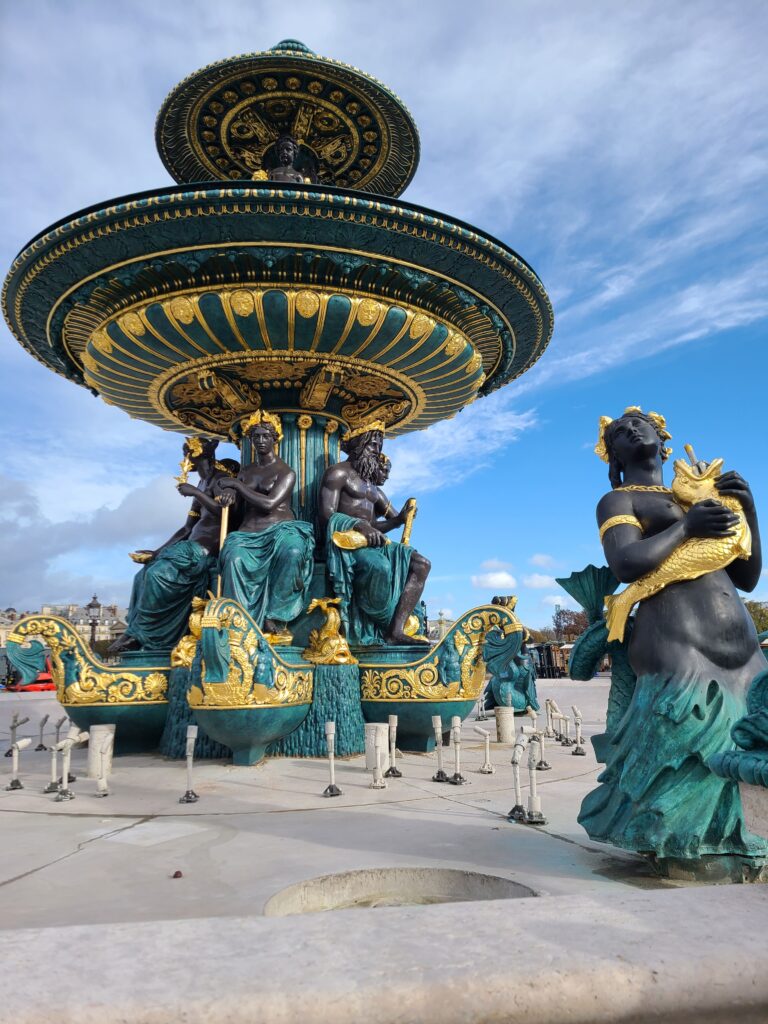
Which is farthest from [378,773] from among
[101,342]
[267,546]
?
[101,342]

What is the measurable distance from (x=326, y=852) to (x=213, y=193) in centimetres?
655

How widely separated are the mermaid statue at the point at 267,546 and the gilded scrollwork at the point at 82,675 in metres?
1.66

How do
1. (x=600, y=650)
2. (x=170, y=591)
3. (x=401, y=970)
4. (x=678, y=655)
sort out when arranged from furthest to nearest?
1. (x=170, y=591)
2. (x=600, y=650)
3. (x=678, y=655)
4. (x=401, y=970)

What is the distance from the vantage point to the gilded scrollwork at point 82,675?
8.55 m

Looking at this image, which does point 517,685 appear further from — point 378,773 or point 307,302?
point 307,302

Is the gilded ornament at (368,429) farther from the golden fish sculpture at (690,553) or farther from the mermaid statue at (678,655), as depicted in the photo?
the golden fish sculpture at (690,553)

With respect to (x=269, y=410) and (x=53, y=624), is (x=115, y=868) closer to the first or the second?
(x=53, y=624)

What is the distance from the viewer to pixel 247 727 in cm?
Answer: 732

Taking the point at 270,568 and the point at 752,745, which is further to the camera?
the point at 270,568

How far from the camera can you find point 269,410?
10.1 metres

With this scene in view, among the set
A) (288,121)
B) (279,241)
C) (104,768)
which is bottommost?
(104,768)

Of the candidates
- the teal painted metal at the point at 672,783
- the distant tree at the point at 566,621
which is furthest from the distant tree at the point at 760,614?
the teal painted metal at the point at 672,783

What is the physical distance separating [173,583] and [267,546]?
1491 millimetres

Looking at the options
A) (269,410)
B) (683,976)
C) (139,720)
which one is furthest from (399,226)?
(683,976)
